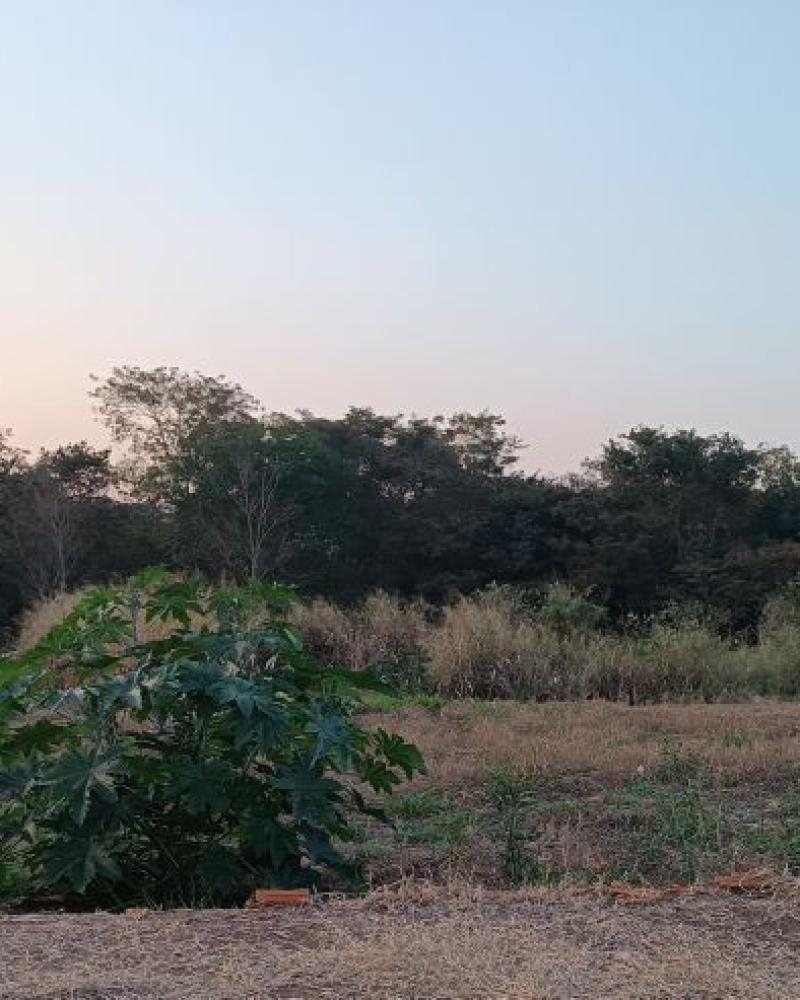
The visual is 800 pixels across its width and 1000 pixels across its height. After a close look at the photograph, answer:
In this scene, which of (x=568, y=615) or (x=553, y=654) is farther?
(x=568, y=615)

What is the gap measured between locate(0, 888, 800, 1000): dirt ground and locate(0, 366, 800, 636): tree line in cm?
2397

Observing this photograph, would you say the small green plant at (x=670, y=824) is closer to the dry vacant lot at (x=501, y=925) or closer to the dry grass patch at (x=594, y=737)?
the dry vacant lot at (x=501, y=925)

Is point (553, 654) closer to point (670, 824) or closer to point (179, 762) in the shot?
point (670, 824)

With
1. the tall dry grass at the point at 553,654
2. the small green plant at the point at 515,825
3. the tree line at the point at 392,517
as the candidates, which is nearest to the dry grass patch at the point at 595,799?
the small green plant at the point at 515,825

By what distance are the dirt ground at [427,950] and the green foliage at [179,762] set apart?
58 cm

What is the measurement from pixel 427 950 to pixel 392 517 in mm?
29165

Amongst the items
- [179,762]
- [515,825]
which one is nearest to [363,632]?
[515,825]

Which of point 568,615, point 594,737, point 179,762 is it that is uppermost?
point 179,762

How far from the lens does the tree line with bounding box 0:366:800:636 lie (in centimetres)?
2998

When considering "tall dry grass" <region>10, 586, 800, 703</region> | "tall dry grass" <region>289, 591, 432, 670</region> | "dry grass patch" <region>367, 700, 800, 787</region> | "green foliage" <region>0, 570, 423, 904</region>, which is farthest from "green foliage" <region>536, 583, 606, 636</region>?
"green foliage" <region>0, 570, 423, 904</region>

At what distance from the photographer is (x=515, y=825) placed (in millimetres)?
5980

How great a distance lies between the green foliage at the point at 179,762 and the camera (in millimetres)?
4801

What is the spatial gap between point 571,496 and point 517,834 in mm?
26759

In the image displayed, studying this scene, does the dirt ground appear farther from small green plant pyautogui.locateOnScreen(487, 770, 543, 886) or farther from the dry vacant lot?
small green plant pyautogui.locateOnScreen(487, 770, 543, 886)
